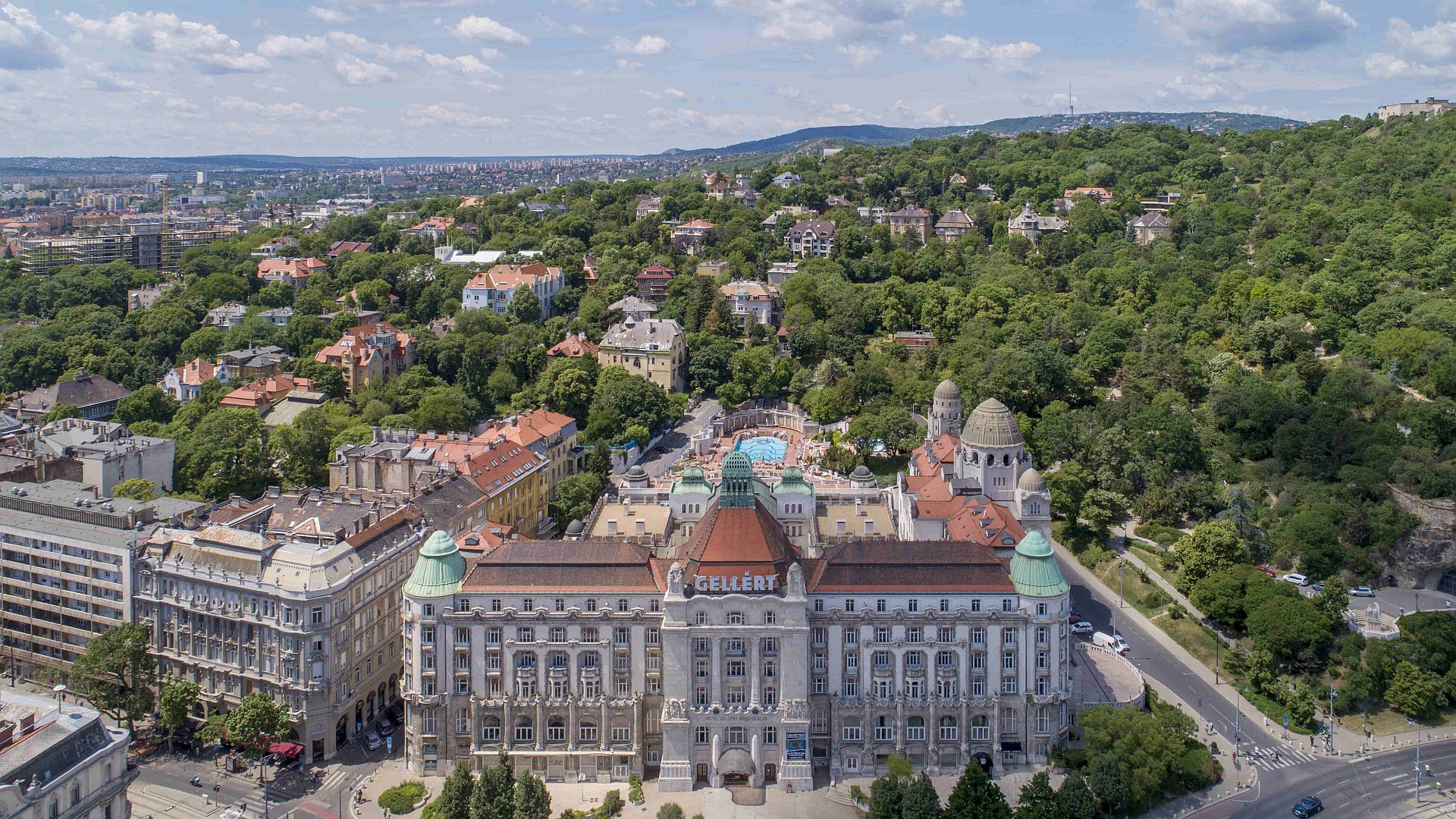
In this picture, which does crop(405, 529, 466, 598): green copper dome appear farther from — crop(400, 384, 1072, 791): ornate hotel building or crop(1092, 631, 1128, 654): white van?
crop(1092, 631, 1128, 654): white van

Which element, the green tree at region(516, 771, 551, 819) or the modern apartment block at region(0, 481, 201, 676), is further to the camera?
the modern apartment block at region(0, 481, 201, 676)

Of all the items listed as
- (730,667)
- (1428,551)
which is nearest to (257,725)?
(730,667)

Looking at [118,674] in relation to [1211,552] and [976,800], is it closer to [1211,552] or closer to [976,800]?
[976,800]

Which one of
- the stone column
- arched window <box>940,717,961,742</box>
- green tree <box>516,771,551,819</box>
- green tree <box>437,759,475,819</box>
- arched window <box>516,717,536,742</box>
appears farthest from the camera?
arched window <box>516,717,536,742</box>

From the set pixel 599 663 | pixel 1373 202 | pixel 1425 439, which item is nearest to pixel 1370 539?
pixel 1425 439

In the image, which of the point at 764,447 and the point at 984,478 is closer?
the point at 984,478

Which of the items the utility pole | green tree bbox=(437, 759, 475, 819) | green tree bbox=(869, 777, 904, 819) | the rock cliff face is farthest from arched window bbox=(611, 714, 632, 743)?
the rock cliff face
